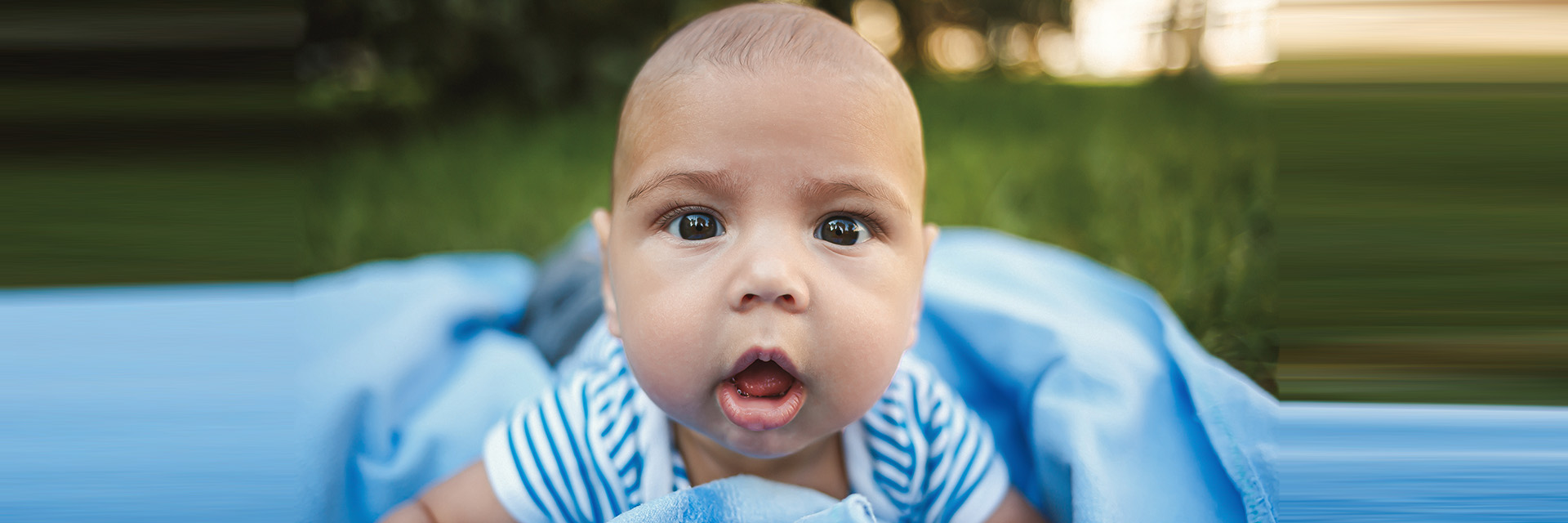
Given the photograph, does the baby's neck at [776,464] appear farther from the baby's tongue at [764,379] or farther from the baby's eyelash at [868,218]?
the baby's eyelash at [868,218]

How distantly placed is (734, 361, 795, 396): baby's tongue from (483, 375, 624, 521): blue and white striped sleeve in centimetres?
36

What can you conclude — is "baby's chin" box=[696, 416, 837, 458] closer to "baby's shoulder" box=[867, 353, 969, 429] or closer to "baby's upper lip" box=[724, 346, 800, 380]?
"baby's upper lip" box=[724, 346, 800, 380]

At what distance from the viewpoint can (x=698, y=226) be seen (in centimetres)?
113

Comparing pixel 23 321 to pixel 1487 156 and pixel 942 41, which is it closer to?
pixel 1487 156

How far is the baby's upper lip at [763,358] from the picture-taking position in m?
1.05

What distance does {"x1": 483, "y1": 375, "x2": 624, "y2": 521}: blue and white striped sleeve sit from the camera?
1.33 m

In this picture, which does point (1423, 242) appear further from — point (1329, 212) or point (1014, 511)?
point (1014, 511)

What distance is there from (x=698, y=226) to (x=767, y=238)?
0.10 metres

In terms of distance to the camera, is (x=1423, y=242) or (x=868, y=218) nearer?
(x=868, y=218)

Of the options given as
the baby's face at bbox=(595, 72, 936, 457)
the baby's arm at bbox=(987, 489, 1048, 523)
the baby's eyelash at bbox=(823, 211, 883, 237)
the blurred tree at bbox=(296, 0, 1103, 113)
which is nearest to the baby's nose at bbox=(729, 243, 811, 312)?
the baby's face at bbox=(595, 72, 936, 457)

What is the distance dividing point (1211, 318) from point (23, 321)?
2427 millimetres

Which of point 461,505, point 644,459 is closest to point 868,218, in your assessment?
point 644,459

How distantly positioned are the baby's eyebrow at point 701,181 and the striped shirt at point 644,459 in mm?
396

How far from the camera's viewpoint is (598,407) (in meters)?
1.40
